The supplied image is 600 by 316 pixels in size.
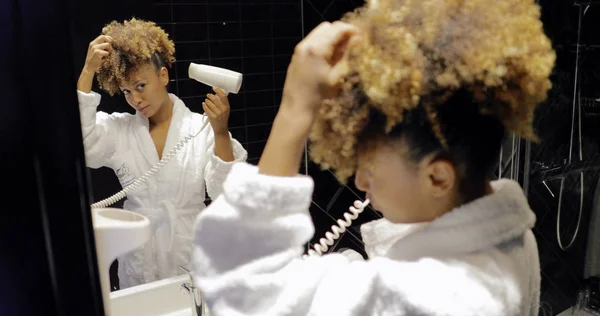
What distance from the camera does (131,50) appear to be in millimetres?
994

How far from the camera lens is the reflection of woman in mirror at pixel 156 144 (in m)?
0.98

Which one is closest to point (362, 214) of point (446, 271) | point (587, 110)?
point (446, 271)

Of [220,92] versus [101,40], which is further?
[220,92]

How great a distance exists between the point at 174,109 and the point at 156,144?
0.27ft

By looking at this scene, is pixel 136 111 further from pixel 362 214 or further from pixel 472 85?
pixel 472 85

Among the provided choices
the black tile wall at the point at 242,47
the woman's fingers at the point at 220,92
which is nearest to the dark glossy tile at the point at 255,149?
the black tile wall at the point at 242,47

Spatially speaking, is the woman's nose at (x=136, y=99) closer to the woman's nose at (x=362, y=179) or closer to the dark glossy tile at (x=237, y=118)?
the dark glossy tile at (x=237, y=118)

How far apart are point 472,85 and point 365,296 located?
0.24m

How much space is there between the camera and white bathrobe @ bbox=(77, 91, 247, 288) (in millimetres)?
1023

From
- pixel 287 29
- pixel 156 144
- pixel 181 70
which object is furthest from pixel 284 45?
pixel 156 144

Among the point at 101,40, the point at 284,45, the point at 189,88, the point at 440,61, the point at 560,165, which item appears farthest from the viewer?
the point at 560,165

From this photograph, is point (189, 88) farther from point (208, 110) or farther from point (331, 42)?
point (331, 42)

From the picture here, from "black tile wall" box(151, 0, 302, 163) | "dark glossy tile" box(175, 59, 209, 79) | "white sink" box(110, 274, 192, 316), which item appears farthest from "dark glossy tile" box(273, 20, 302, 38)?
"white sink" box(110, 274, 192, 316)

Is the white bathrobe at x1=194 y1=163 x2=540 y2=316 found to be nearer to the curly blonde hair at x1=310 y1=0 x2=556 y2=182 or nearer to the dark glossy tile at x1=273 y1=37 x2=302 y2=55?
the curly blonde hair at x1=310 y1=0 x2=556 y2=182
